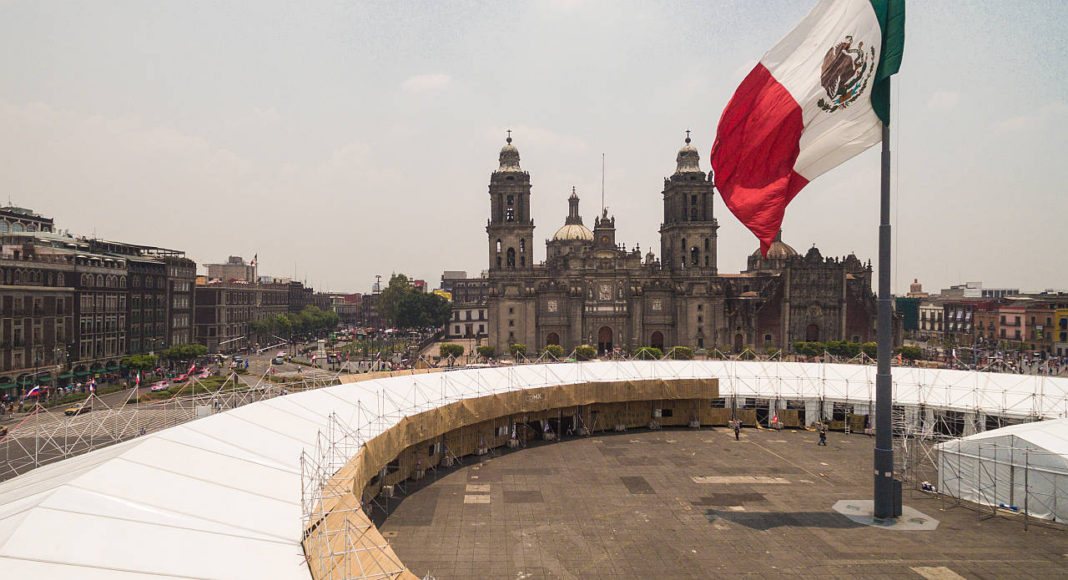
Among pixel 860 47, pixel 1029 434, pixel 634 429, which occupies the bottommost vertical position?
pixel 634 429

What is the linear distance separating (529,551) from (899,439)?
82.5 feet

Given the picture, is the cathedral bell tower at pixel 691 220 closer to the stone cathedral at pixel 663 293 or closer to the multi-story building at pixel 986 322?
the stone cathedral at pixel 663 293

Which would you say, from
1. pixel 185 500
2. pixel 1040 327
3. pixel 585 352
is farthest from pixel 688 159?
pixel 185 500

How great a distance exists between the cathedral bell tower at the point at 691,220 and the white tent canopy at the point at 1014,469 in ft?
199

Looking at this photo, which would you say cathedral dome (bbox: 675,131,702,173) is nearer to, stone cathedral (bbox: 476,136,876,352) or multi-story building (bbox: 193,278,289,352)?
Result: stone cathedral (bbox: 476,136,876,352)

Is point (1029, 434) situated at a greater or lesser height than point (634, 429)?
greater

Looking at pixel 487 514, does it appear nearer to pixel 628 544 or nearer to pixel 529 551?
pixel 529 551

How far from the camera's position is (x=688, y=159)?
3351 inches

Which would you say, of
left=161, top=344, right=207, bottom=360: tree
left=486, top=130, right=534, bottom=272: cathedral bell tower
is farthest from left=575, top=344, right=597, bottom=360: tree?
left=161, top=344, right=207, bottom=360: tree

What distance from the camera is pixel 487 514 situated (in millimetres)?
22234

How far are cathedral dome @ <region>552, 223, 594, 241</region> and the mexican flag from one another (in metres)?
80.2

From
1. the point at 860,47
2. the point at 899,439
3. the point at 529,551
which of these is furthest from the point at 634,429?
the point at 860,47

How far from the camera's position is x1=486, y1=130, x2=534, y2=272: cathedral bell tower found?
82375 millimetres

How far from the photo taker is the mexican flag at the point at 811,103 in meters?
18.2
